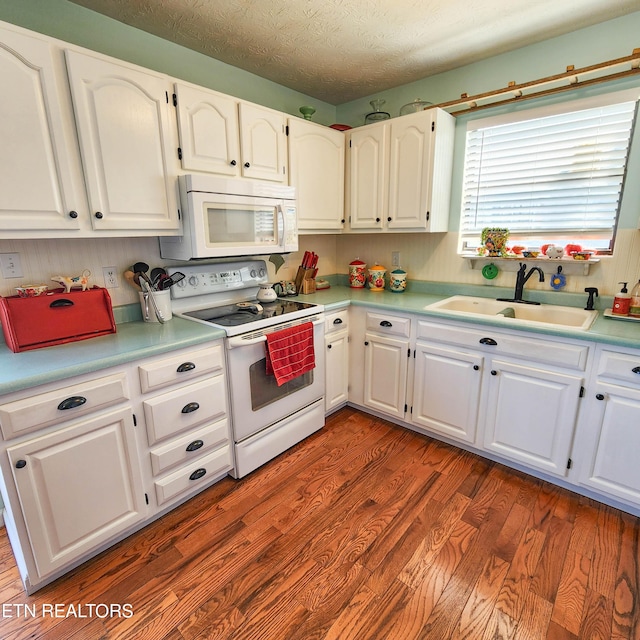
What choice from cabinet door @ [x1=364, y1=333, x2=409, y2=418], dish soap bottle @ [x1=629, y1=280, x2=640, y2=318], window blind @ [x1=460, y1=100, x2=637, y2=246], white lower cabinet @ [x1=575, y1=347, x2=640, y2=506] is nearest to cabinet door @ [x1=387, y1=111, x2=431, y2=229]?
window blind @ [x1=460, y1=100, x2=637, y2=246]

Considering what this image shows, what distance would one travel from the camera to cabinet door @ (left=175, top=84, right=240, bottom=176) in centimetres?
181

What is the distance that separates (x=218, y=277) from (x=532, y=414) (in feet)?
6.63

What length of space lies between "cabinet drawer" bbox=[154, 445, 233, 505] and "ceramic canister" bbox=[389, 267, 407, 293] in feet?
5.59

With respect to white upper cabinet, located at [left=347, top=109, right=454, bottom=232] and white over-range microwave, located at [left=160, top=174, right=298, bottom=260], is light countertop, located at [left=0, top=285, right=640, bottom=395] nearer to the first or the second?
white over-range microwave, located at [left=160, top=174, right=298, bottom=260]

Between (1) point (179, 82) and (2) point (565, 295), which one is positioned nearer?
(1) point (179, 82)

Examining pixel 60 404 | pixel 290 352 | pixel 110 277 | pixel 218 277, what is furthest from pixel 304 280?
pixel 60 404

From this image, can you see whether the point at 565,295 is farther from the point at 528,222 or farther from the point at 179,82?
the point at 179,82

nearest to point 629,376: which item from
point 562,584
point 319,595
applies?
point 562,584

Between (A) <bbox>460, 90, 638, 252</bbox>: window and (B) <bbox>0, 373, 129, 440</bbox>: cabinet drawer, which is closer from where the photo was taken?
(B) <bbox>0, 373, 129, 440</bbox>: cabinet drawer

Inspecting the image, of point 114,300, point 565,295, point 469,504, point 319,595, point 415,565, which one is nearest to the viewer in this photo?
point 319,595

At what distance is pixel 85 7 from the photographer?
1.71 meters

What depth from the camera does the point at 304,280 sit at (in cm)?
279

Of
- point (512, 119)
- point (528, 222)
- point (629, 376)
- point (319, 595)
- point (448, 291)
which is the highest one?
point (512, 119)

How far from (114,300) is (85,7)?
1431mm
